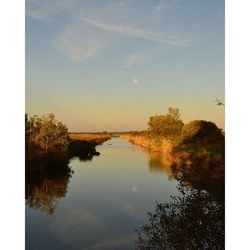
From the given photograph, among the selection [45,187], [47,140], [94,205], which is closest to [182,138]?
[94,205]

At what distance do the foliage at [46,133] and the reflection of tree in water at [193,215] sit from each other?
4.63 ft

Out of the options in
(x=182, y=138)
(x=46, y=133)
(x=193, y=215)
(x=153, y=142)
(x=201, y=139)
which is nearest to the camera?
(x=193, y=215)

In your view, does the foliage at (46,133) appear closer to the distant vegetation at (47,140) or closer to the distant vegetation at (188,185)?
the distant vegetation at (47,140)

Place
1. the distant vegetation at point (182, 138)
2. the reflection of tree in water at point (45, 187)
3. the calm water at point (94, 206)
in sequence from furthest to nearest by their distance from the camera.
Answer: the distant vegetation at point (182, 138)
the reflection of tree in water at point (45, 187)
the calm water at point (94, 206)

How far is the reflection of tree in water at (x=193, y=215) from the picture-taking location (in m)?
3.71

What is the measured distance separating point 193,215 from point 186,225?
0.20 meters

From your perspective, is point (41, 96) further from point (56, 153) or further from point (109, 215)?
point (109, 215)

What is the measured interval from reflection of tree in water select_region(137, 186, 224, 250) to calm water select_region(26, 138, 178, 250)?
0.13 metres

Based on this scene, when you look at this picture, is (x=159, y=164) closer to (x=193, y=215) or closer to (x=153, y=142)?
(x=153, y=142)

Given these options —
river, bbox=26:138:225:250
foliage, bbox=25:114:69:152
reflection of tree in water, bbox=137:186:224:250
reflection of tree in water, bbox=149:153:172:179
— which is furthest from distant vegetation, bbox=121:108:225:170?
foliage, bbox=25:114:69:152

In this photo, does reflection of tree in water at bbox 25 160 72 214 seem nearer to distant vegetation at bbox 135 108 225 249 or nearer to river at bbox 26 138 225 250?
river at bbox 26 138 225 250

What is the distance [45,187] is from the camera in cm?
496

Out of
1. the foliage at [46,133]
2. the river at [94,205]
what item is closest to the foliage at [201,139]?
the river at [94,205]
